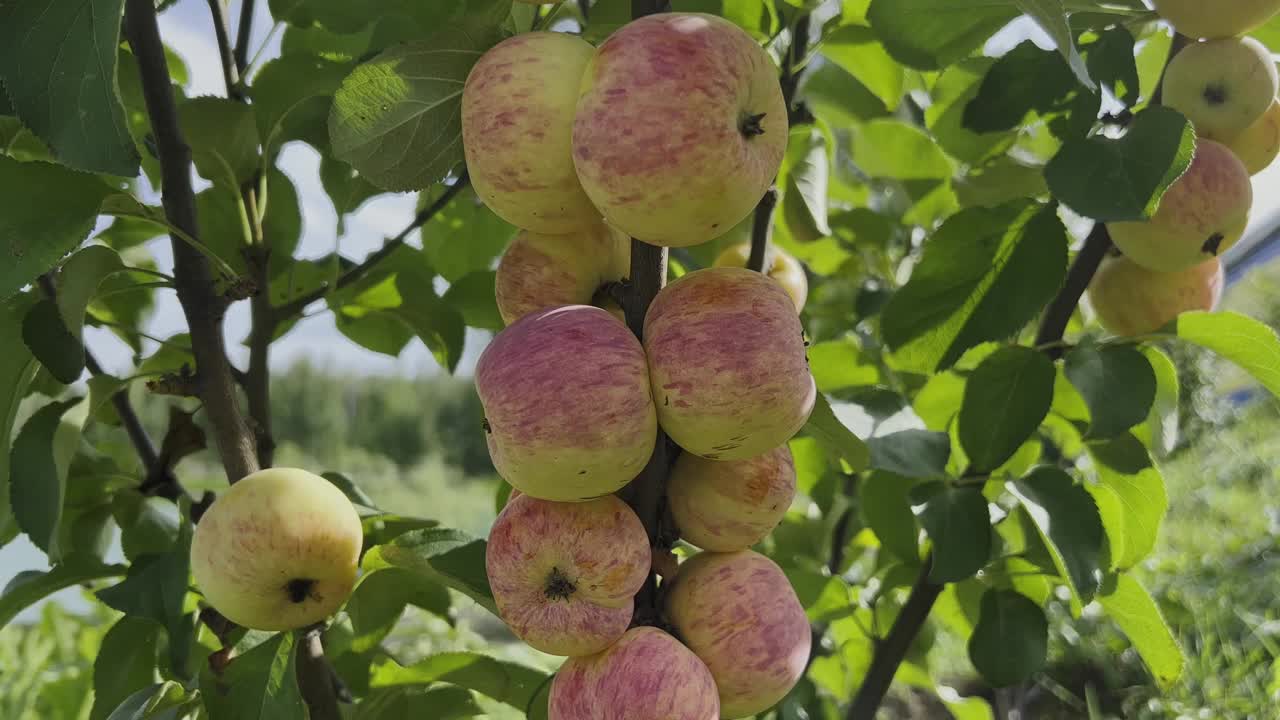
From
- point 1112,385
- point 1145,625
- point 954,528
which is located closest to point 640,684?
point 954,528

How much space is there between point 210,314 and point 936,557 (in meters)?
0.63

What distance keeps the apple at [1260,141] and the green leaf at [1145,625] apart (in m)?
0.44

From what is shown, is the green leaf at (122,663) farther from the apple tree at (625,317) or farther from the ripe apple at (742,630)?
the ripe apple at (742,630)

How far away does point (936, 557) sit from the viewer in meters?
0.82

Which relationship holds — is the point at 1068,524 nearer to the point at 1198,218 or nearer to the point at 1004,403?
the point at 1004,403

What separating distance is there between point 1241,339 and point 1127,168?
22 centimetres

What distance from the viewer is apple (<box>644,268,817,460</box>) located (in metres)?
0.51

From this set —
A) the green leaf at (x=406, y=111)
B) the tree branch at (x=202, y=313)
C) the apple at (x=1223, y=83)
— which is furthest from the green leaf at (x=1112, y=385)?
the tree branch at (x=202, y=313)

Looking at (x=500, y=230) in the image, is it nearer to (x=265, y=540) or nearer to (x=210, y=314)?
(x=210, y=314)

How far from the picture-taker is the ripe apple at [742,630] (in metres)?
0.56

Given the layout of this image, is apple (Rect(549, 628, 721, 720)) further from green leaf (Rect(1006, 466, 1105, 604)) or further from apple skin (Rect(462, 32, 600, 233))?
green leaf (Rect(1006, 466, 1105, 604))

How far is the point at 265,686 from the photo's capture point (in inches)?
26.2

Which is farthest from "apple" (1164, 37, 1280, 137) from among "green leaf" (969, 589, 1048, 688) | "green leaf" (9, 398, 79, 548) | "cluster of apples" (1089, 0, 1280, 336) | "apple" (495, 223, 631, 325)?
"green leaf" (9, 398, 79, 548)

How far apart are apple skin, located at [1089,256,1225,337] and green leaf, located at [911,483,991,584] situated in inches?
10.7
